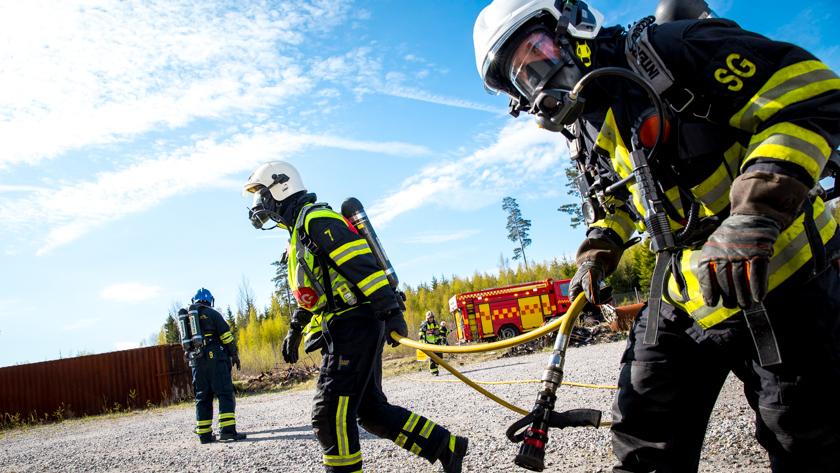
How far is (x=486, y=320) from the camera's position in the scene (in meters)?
21.8

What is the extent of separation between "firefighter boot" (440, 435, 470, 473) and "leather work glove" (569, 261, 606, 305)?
4.77ft

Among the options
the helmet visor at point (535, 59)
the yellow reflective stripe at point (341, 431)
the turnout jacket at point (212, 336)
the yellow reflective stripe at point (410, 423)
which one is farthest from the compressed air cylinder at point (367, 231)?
the turnout jacket at point (212, 336)

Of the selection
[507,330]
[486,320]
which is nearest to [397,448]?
[486,320]

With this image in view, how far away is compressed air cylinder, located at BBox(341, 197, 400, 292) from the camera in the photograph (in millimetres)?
3510

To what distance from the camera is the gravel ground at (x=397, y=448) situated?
3082 millimetres

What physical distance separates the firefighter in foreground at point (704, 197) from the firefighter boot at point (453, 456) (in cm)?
145

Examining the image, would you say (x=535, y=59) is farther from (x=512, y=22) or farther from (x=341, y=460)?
(x=341, y=460)

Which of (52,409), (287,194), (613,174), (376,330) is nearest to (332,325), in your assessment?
(376,330)

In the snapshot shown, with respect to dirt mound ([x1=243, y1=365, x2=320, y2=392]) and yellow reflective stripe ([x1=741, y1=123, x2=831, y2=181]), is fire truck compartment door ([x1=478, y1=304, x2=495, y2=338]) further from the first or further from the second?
yellow reflective stripe ([x1=741, y1=123, x2=831, y2=181])

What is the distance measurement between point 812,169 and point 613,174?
0.67 metres

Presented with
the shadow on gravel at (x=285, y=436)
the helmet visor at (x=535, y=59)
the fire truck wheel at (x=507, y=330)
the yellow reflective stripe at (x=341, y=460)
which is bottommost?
the fire truck wheel at (x=507, y=330)

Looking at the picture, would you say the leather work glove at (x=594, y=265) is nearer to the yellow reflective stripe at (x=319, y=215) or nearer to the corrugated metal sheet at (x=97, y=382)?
the yellow reflective stripe at (x=319, y=215)

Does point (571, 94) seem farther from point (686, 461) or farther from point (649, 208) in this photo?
point (686, 461)

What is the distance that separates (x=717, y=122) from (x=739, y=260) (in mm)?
527
